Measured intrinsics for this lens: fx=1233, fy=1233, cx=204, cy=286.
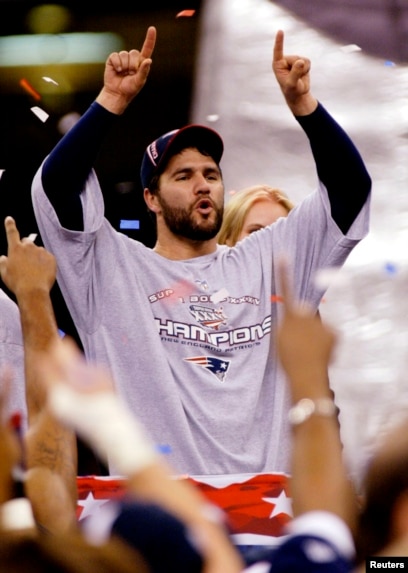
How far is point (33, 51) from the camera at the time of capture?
4.89 metres

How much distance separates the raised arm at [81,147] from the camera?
3.36 meters

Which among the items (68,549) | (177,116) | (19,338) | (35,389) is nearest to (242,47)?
(177,116)

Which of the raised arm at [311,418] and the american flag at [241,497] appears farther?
the american flag at [241,497]

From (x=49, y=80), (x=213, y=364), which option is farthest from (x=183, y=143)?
(x=49, y=80)

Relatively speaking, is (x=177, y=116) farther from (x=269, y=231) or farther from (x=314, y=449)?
(x=314, y=449)

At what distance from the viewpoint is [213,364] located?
3.32m

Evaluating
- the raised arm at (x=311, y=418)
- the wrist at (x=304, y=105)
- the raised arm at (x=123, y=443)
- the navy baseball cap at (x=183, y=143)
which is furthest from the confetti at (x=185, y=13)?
the raised arm at (x=123, y=443)

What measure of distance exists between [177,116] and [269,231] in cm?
142

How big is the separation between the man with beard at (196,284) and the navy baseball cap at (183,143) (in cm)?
17

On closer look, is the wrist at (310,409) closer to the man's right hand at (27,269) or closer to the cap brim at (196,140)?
the man's right hand at (27,269)

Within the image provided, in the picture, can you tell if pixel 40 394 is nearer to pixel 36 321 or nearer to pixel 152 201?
pixel 36 321

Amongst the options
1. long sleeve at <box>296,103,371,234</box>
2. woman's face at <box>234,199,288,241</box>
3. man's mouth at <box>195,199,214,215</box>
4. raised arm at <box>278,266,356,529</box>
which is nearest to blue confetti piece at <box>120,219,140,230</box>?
woman's face at <box>234,199,288,241</box>

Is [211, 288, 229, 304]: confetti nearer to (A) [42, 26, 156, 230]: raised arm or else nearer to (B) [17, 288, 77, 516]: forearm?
(A) [42, 26, 156, 230]: raised arm

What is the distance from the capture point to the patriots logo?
10.8 feet
